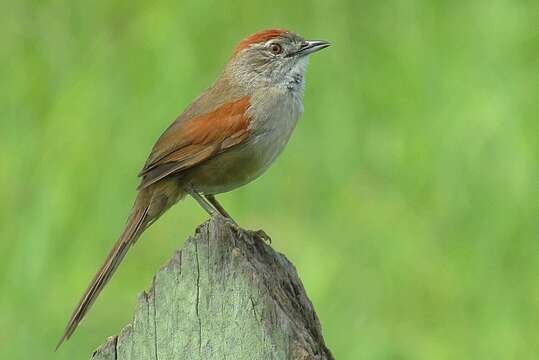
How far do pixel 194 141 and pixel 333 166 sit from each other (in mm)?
1850

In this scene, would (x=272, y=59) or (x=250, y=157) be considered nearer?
(x=250, y=157)

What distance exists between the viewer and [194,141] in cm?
561

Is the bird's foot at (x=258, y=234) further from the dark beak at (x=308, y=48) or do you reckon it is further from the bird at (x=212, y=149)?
the dark beak at (x=308, y=48)

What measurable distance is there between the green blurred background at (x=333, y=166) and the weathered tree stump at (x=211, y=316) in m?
2.24

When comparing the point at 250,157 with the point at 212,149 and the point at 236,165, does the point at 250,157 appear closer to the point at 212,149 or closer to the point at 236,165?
the point at 236,165

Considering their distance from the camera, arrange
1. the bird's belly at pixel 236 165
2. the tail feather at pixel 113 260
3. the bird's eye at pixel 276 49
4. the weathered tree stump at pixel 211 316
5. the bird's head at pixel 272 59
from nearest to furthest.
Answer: the weathered tree stump at pixel 211 316 < the tail feather at pixel 113 260 < the bird's belly at pixel 236 165 < the bird's head at pixel 272 59 < the bird's eye at pixel 276 49

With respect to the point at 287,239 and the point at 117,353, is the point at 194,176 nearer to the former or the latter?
the point at 287,239

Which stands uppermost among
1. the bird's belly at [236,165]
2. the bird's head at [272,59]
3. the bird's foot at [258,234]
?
the bird's head at [272,59]

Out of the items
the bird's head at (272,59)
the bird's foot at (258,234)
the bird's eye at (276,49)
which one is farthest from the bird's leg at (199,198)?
the bird's eye at (276,49)

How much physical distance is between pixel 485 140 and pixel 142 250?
71.4 inches

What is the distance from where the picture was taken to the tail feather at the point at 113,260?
15.5 feet

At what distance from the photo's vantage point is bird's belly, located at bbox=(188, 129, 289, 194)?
5.67 metres

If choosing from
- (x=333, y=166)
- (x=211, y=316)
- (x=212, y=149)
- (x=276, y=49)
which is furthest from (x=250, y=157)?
(x=211, y=316)

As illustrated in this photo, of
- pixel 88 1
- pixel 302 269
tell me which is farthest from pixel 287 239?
pixel 88 1
